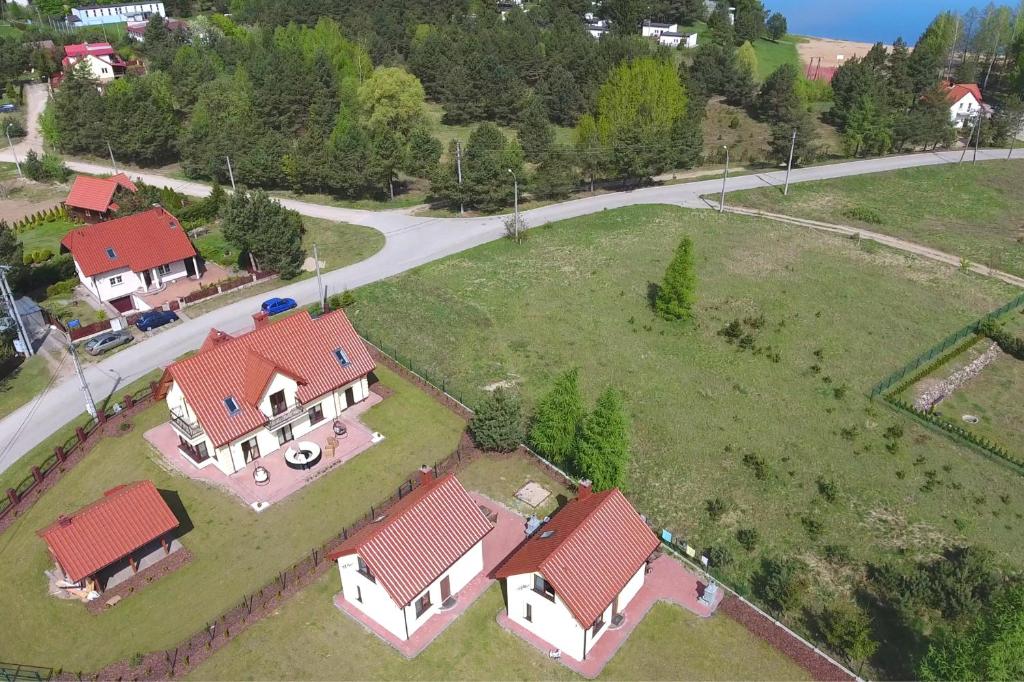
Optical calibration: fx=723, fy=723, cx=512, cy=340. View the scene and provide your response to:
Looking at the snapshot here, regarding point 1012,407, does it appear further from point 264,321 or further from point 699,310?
point 264,321

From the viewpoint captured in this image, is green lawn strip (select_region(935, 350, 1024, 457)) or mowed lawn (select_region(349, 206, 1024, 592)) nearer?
mowed lawn (select_region(349, 206, 1024, 592))

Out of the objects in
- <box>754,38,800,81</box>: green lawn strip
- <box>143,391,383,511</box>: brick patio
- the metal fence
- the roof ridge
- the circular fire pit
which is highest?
<box>754,38,800,81</box>: green lawn strip

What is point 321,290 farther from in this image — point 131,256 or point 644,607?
point 644,607

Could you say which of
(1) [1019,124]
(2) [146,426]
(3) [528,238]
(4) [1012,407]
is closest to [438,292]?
(3) [528,238]

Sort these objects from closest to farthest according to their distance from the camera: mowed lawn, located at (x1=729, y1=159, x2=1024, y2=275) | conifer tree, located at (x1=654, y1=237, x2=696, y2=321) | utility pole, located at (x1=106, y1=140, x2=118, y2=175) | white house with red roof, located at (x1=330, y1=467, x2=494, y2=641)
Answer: white house with red roof, located at (x1=330, y1=467, x2=494, y2=641) → conifer tree, located at (x1=654, y1=237, x2=696, y2=321) → mowed lawn, located at (x1=729, y1=159, x2=1024, y2=275) → utility pole, located at (x1=106, y1=140, x2=118, y2=175)

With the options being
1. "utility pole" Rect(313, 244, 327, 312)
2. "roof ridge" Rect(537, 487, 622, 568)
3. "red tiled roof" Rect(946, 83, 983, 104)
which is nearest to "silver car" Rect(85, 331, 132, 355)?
"utility pole" Rect(313, 244, 327, 312)

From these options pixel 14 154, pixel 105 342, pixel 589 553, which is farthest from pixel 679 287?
pixel 14 154

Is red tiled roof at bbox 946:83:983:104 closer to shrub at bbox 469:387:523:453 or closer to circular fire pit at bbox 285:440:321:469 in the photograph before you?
shrub at bbox 469:387:523:453
